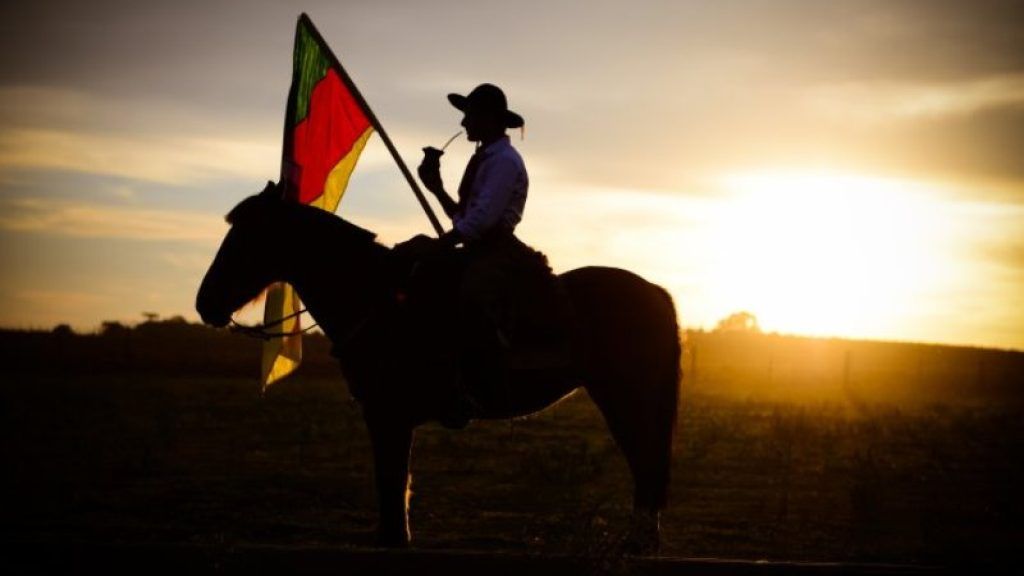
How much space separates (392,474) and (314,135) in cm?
438

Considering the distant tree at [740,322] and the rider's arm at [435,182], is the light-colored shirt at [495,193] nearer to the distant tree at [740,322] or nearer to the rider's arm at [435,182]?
the rider's arm at [435,182]

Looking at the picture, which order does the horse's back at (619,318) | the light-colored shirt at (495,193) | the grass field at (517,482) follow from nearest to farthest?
the light-colored shirt at (495,193) → the horse's back at (619,318) → the grass field at (517,482)

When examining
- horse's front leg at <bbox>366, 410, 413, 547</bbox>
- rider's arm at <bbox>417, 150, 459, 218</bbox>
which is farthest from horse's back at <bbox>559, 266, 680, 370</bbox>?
horse's front leg at <bbox>366, 410, 413, 547</bbox>

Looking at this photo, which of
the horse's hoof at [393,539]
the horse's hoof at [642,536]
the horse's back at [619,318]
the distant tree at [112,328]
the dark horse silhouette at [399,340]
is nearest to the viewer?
the horse's hoof at [642,536]

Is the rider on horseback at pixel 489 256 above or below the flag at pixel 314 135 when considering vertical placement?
below

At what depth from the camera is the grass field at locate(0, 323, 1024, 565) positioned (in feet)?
33.2

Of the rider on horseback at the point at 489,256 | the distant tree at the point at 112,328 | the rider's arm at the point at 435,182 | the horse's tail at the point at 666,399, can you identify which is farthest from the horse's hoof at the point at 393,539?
the distant tree at the point at 112,328

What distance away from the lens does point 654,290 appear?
310 inches

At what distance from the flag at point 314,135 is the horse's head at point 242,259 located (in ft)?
6.13

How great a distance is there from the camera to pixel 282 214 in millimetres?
7121

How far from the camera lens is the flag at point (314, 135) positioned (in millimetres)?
9164

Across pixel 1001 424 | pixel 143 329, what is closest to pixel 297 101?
pixel 1001 424

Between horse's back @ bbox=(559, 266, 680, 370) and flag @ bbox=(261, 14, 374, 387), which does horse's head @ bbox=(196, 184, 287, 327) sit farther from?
horse's back @ bbox=(559, 266, 680, 370)

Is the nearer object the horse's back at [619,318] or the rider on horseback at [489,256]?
the rider on horseback at [489,256]
